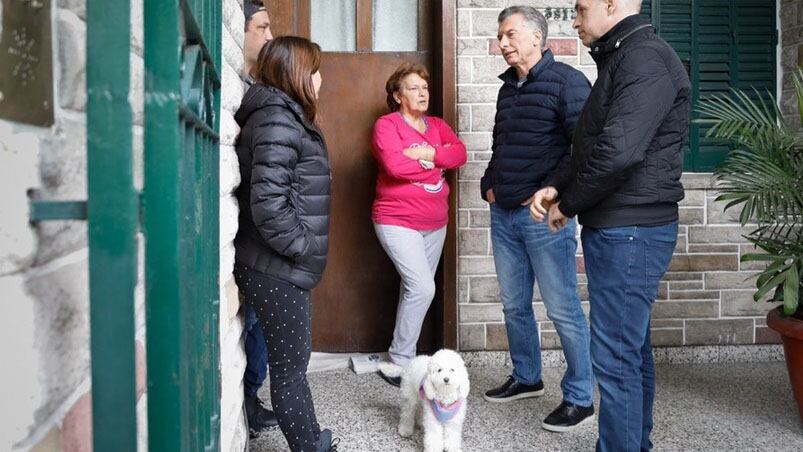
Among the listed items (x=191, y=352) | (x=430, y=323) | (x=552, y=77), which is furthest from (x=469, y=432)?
(x=191, y=352)

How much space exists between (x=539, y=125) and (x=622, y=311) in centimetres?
112

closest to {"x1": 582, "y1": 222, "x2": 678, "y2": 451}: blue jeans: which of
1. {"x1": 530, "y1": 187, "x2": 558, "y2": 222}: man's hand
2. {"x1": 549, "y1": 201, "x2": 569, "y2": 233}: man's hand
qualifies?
{"x1": 549, "y1": 201, "x2": 569, "y2": 233}: man's hand

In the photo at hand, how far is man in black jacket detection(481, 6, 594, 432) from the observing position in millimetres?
3350

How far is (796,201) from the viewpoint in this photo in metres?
3.25

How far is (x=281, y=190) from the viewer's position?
8.05 feet

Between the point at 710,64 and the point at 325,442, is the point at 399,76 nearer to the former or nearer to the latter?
the point at 710,64

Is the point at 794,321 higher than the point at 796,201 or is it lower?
lower

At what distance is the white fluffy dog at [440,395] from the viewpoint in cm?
290

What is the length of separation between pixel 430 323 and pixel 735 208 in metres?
1.91

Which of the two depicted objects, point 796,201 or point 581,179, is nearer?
point 581,179

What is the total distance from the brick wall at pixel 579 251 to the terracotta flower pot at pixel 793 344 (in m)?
1.07

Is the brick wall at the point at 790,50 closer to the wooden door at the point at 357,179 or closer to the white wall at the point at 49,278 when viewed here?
the wooden door at the point at 357,179

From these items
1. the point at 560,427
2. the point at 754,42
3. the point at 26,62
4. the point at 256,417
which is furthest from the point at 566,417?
the point at 26,62

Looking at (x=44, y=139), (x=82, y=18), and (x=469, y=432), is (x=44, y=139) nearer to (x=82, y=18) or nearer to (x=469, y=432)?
(x=82, y=18)
